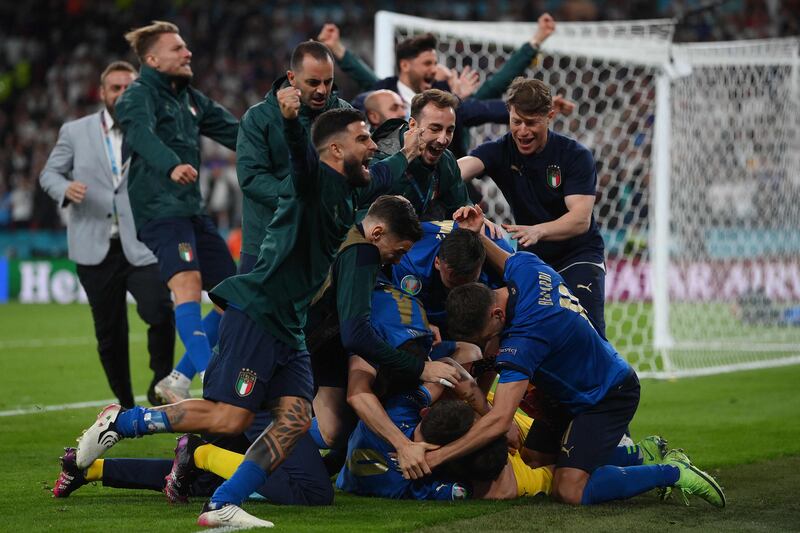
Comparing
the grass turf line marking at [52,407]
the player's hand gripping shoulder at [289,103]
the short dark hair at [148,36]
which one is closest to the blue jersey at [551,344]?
the player's hand gripping shoulder at [289,103]

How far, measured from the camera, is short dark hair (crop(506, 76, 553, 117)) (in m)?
6.47

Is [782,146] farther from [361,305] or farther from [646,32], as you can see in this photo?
[361,305]

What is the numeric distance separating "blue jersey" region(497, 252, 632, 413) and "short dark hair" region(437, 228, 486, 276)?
155 mm

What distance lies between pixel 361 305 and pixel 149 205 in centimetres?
256

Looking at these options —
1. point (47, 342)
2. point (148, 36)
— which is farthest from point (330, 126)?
point (47, 342)

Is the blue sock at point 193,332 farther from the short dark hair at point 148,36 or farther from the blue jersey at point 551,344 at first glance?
the blue jersey at point 551,344

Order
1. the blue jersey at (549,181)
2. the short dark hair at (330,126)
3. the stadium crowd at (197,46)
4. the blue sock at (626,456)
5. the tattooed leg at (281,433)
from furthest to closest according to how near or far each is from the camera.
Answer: the stadium crowd at (197,46), the blue jersey at (549,181), the blue sock at (626,456), the short dark hair at (330,126), the tattooed leg at (281,433)

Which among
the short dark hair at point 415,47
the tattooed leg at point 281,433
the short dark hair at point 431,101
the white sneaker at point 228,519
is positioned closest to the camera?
the white sneaker at point 228,519

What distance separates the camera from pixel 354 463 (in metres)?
5.71

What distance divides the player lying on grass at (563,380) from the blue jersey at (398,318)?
366mm

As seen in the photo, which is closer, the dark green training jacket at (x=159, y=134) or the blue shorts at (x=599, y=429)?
the blue shorts at (x=599, y=429)

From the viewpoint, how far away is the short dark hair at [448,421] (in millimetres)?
5359

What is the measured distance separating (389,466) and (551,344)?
99cm

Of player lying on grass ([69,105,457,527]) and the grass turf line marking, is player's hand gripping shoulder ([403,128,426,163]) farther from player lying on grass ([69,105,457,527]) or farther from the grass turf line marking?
the grass turf line marking
